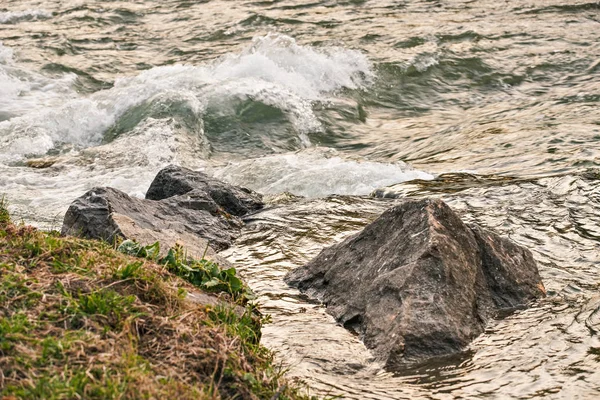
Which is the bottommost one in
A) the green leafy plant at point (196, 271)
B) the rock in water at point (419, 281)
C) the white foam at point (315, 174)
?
the white foam at point (315, 174)

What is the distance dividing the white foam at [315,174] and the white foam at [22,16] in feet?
34.0

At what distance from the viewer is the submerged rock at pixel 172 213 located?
609 centimetres

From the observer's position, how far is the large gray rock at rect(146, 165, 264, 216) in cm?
843

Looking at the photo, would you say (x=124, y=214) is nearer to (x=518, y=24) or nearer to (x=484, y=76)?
(x=484, y=76)

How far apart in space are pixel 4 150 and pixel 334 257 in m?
6.97

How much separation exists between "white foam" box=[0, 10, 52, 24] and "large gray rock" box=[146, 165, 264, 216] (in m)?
11.9

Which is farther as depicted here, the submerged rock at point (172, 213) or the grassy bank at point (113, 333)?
the submerged rock at point (172, 213)

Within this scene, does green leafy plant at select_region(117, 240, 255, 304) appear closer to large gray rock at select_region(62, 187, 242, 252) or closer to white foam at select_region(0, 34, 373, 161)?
large gray rock at select_region(62, 187, 242, 252)

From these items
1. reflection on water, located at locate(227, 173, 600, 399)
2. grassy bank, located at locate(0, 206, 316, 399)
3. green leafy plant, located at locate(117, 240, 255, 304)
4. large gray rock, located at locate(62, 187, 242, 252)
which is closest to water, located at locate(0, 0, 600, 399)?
reflection on water, located at locate(227, 173, 600, 399)

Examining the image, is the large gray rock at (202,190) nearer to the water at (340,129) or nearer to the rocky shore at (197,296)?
the water at (340,129)

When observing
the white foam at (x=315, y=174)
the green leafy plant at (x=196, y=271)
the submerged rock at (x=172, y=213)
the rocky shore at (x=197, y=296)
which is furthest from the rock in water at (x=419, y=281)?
the white foam at (x=315, y=174)

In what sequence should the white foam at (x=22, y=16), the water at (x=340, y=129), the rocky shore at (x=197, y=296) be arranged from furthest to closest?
1. the white foam at (x=22, y=16)
2. the water at (x=340, y=129)
3. the rocky shore at (x=197, y=296)

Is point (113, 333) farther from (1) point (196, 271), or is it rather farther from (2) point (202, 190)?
(2) point (202, 190)

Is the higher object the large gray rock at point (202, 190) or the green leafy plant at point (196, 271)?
the green leafy plant at point (196, 271)
